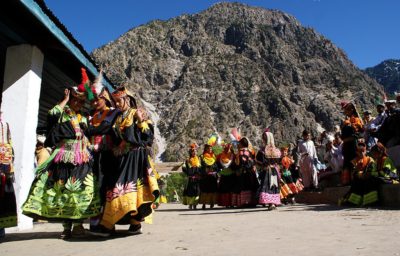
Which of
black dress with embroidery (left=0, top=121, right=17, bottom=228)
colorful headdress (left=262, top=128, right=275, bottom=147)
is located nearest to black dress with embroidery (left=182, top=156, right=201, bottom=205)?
colorful headdress (left=262, top=128, right=275, bottom=147)

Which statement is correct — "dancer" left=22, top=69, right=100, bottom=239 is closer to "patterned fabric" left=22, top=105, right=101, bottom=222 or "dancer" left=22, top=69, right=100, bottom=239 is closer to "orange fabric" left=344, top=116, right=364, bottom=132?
"patterned fabric" left=22, top=105, right=101, bottom=222

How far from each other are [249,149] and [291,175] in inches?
116

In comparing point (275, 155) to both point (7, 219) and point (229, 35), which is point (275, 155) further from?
point (229, 35)

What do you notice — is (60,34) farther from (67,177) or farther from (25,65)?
(67,177)

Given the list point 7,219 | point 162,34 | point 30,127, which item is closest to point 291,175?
point 30,127

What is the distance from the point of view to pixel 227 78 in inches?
6004

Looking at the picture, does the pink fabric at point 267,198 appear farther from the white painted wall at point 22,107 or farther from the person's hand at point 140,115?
the white painted wall at point 22,107

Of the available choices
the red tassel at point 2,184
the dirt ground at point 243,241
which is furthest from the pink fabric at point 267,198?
the red tassel at point 2,184

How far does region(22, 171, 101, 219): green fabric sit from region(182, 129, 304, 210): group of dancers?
15.6 ft

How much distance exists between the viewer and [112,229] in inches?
200

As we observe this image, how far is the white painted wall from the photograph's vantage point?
21.0ft

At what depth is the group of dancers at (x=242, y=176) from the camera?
9.08 metres

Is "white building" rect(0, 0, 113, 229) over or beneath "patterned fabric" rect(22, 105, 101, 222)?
over

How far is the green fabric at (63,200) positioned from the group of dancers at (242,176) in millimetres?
4745
